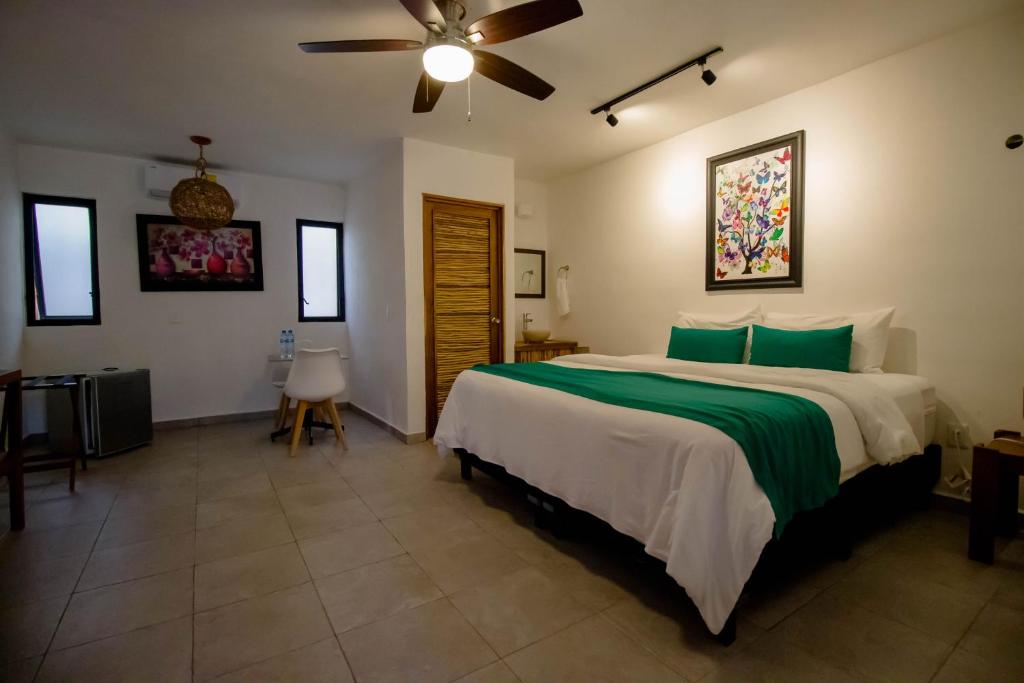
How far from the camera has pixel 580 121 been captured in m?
3.74

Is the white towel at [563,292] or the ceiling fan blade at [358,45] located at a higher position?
the ceiling fan blade at [358,45]

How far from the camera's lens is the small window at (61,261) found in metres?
4.07

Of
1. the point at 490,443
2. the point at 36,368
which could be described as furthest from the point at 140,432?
the point at 490,443

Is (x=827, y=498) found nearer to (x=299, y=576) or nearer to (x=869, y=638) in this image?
(x=869, y=638)

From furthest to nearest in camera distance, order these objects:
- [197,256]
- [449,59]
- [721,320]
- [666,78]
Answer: [197,256] < [721,320] < [666,78] < [449,59]

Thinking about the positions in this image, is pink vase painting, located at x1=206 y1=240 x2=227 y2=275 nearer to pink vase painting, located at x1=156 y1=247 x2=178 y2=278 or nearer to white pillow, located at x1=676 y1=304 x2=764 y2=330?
pink vase painting, located at x1=156 y1=247 x2=178 y2=278

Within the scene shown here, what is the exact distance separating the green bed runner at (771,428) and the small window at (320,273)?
4.00 metres

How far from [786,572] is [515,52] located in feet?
9.92

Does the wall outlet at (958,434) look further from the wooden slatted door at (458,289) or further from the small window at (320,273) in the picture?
the small window at (320,273)

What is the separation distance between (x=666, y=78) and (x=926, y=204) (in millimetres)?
1721

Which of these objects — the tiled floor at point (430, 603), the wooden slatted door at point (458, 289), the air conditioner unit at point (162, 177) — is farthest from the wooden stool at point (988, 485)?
the air conditioner unit at point (162, 177)

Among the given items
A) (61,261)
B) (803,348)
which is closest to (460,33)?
(803,348)

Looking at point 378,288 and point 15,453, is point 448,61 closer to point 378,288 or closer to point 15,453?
point 378,288

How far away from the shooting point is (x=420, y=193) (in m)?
4.06
